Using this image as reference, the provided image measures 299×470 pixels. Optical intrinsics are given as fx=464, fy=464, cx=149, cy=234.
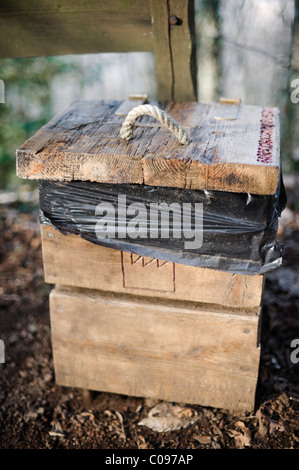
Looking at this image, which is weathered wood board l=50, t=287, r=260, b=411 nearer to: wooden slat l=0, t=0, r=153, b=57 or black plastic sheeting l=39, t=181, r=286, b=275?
black plastic sheeting l=39, t=181, r=286, b=275

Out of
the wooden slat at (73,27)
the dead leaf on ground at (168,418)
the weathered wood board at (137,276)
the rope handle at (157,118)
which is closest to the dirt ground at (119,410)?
the dead leaf on ground at (168,418)

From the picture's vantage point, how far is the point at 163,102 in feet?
8.27

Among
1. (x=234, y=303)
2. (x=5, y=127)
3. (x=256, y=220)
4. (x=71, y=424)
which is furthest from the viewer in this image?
(x=5, y=127)

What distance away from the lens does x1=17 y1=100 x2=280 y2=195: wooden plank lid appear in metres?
1.79

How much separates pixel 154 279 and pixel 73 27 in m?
1.51

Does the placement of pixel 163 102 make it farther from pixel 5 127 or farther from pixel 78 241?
pixel 5 127

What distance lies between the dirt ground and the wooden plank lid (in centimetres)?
42

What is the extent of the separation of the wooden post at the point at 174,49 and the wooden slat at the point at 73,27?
9cm

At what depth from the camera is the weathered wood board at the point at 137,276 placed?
2107 mm

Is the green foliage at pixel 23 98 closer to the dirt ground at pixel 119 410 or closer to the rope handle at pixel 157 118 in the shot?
the dirt ground at pixel 119 410

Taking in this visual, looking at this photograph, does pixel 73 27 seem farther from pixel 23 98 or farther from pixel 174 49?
pixel 23 98

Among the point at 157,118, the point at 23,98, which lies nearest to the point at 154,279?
the point at 157,118
